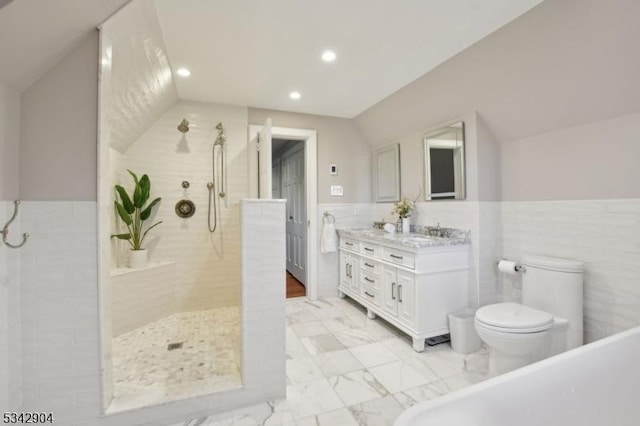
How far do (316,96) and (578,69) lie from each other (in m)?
2.13

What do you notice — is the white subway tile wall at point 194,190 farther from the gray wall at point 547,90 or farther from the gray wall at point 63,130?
the gray wall at point 547,90

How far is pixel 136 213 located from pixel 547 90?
3671 millimetres

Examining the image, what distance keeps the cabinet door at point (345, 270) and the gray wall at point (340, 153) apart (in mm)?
745

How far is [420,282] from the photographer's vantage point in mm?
2277

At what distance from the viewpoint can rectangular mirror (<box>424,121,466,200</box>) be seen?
102 inches

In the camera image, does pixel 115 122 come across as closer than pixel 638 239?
No

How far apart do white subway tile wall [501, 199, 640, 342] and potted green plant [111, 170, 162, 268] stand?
350 cm

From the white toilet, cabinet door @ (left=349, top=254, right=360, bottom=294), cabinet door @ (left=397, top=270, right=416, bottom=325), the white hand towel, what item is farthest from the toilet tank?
the white hand towel

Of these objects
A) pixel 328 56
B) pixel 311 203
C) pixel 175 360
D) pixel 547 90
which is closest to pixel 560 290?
pixel 547 90

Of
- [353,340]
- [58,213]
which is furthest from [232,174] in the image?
[353,340]

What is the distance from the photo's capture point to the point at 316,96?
120 inches

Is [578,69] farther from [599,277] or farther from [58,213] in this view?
[58,213]

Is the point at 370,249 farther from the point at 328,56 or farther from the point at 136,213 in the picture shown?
the point at 136,213

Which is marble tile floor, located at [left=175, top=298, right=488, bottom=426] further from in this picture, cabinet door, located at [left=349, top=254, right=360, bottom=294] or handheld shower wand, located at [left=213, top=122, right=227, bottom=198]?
handheld shower wand, located at [left=213, top=122, right=227, bottom=198]
